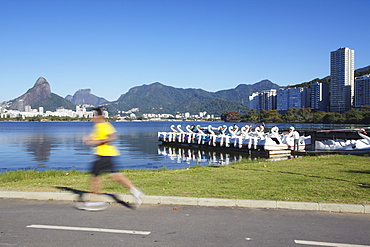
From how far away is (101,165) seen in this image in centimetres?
785

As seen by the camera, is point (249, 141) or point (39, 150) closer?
point (249, 141)

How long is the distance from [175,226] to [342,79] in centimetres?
17608

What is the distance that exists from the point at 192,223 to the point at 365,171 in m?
8.81

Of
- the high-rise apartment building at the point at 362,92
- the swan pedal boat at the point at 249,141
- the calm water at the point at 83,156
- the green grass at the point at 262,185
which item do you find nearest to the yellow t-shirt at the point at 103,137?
the green grass at the point at 262,185

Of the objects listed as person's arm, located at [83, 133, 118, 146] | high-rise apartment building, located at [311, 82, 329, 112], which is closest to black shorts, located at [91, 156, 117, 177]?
person's arm, located at [83, 133, 118, 146]

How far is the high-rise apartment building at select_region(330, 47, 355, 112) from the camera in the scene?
160125 mm

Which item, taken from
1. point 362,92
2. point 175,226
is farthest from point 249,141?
point 362,92

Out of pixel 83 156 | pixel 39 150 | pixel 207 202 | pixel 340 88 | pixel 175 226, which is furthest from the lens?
pixel 340 88

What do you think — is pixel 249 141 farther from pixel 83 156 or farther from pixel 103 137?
pixel 103 137

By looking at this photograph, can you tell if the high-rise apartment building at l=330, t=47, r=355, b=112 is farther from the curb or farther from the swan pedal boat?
the curb

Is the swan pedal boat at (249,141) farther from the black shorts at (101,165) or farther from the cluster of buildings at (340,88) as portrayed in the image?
the cluster of buildings at (340,88)

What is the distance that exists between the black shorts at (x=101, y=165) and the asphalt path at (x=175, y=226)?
2.65 ft

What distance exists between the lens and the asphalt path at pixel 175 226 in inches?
225

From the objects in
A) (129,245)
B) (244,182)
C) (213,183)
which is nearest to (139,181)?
(213,183)
